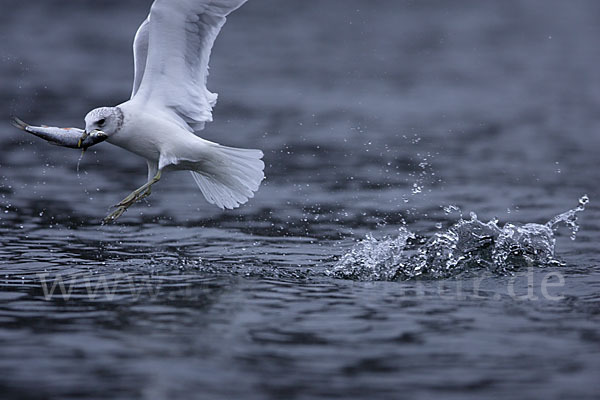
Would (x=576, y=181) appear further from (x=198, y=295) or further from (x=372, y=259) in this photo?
(x=198, y=295)

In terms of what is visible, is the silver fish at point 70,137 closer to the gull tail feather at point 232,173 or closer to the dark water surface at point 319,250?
the gull tail feather at point 232,173

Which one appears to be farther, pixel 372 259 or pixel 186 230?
pixel 186 230

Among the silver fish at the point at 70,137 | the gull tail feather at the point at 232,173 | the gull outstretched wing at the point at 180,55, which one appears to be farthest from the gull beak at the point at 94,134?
the gull tail feather at the point at 232,173

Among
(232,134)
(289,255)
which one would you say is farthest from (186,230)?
(232,134)

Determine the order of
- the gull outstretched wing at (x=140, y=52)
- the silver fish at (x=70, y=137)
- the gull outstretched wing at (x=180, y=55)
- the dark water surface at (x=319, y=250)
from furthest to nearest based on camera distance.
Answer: the gull outstretched wing at (x=140, y=52)
the gull outstretched wing at (x=180, y=55)
the silver fish at (x=70, y=137)
the dark water surface at (x=319, y=250)

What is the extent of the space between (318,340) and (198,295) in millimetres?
1655

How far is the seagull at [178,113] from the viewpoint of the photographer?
1027 centimetres

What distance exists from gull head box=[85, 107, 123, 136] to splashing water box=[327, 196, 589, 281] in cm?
242

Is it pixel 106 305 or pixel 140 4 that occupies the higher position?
pixel 140 4

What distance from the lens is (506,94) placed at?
2572 centimetres

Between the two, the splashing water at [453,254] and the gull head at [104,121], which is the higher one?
the gull head at [104,121]

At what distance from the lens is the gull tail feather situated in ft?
35.1

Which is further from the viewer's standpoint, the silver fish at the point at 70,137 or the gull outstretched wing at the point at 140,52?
the gull outstretched wing at the point at 140,52

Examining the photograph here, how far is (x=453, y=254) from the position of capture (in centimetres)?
1093
